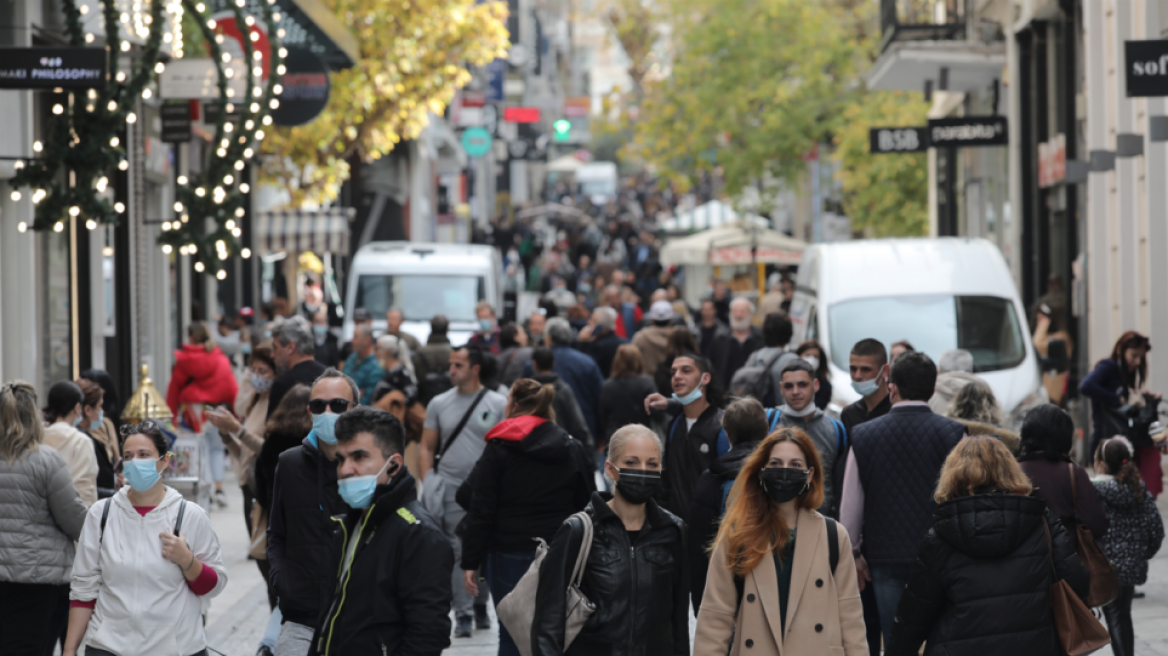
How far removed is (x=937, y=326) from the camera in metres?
13.6

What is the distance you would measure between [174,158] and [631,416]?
40.6 feet

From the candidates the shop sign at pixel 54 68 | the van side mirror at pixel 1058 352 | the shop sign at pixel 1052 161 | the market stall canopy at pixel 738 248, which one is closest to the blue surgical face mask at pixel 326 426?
the shop sign at pixel 54 68

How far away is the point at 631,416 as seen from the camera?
39.5 feet

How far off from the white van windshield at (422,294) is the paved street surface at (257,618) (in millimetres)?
8864

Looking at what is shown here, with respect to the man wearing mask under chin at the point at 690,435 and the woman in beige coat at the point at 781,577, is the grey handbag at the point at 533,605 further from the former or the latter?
the man wearing mask under chin at the point at 690,435

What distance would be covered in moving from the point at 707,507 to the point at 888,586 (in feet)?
3.16

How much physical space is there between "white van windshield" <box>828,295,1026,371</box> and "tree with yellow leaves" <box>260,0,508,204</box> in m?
12.4

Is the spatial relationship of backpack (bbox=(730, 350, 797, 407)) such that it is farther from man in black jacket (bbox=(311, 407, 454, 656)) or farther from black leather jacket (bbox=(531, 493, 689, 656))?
man in black jacket (bbox=(311, 407, 454, 656))

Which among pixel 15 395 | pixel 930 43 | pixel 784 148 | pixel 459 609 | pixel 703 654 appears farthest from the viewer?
pixel 784 148

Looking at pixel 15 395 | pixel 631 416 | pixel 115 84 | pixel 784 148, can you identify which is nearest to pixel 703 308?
pixel 631 416

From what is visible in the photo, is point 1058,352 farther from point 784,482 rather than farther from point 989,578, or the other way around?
point 784,482

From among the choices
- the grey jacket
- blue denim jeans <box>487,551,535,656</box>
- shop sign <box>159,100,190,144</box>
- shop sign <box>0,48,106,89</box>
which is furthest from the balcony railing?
the grey jacket

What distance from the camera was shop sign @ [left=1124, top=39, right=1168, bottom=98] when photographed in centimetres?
1005

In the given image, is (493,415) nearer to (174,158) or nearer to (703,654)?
(703,654)
